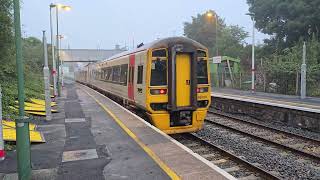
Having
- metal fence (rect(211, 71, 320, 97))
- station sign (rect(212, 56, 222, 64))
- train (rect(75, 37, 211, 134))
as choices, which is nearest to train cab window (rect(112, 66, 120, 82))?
train (rect(75, 37, 211, 134))

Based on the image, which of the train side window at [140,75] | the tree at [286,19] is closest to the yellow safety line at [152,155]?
the train side window at [140,75]

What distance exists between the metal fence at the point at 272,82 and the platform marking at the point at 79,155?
20842 mm

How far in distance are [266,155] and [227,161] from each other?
51.5 inches

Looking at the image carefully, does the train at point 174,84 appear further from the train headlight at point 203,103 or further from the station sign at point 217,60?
the station sign at point 217,60

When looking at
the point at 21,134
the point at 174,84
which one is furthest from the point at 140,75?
the point at 21,134

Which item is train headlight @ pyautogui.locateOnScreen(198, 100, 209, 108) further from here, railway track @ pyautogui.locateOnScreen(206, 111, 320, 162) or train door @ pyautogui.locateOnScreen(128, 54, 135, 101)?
train door @ pyautogui.locateOnScreen(128, 54, 135, 101)

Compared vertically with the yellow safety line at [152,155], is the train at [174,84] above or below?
above

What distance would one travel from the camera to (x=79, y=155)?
27.5 ft

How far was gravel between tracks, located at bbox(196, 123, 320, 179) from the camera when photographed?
8.17 m

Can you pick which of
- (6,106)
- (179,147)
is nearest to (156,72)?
(179,147)

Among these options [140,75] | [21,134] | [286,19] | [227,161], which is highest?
[286,19]

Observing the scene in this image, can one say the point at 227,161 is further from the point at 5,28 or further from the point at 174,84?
the point at 5,28

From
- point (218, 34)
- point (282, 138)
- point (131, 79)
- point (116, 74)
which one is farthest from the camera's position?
point (218, 34)

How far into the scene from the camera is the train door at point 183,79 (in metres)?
11.3
